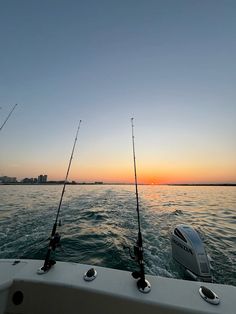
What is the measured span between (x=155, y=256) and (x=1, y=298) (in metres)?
4.16

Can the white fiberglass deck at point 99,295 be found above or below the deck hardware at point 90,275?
below

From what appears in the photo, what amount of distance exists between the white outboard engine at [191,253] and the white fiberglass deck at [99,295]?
1.78 m

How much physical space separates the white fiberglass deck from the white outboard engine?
70.1 inches

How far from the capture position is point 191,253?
3.90 m

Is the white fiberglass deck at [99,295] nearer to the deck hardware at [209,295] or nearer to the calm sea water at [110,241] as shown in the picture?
the deck hardware at [209,295]

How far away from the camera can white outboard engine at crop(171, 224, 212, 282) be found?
12.0 feet

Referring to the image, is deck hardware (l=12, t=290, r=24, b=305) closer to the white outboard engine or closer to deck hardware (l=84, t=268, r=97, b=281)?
deck hardware (l=84, t=268, r=97, b=281)

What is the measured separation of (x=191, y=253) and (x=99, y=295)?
104 inches

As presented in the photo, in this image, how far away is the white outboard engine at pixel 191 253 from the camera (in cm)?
365

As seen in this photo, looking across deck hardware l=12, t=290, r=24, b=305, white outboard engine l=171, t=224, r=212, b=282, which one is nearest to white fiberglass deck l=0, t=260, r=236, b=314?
deck hardware l=12, t=290, r=24, b=305

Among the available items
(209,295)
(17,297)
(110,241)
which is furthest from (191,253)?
(17,297)

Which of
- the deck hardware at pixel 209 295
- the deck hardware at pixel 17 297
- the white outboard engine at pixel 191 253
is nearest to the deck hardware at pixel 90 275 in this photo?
the deck hardware at pixel 17 297

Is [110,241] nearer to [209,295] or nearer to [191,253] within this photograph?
[191,253]

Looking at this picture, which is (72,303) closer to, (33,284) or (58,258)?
(33,284)
